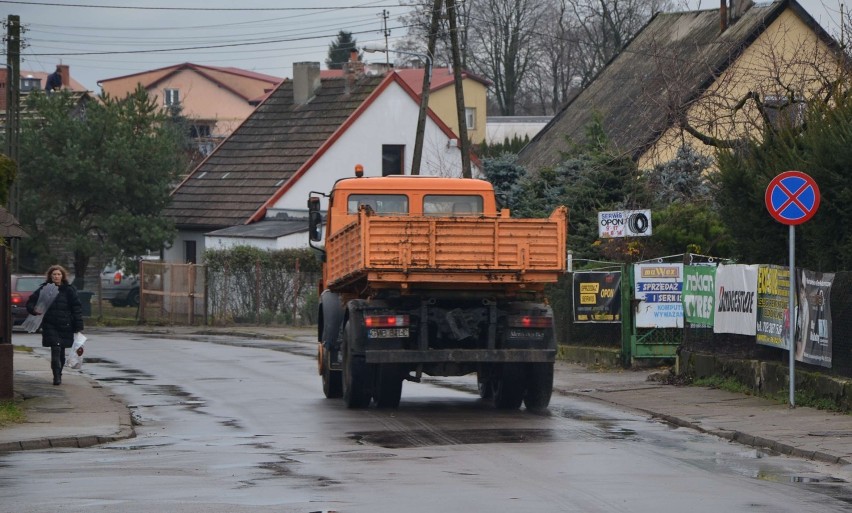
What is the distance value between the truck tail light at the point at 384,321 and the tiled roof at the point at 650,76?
16.0 metres

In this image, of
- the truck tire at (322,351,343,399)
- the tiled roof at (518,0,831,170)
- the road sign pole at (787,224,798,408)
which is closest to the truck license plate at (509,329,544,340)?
the road sign pole at (787,224,798,408)

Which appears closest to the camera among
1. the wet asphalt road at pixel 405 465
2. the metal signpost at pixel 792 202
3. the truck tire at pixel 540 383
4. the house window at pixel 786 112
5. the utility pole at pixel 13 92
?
the wet asphalt road at pixel 405 465

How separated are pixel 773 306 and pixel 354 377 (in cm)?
562

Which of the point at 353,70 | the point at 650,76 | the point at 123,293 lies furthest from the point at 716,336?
the point at 123,293

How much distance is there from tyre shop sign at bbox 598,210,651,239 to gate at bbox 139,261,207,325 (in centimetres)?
2274

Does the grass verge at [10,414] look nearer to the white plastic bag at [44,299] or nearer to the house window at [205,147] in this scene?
the white plastic bag at [44,299]

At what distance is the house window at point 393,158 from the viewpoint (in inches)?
2026

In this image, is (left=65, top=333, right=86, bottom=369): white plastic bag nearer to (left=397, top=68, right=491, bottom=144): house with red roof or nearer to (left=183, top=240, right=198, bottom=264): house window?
(left=183, top=240, right=198, bottom=264): house window

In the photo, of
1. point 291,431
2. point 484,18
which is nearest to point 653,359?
point 291,431

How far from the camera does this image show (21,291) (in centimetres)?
4031

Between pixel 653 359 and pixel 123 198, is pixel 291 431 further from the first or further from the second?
pixel 123 198

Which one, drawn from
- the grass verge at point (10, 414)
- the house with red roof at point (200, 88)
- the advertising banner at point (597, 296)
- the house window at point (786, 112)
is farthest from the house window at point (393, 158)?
the house with red roof at point (200, 88)

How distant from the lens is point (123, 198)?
48.3 metres

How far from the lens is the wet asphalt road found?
10367 mm
